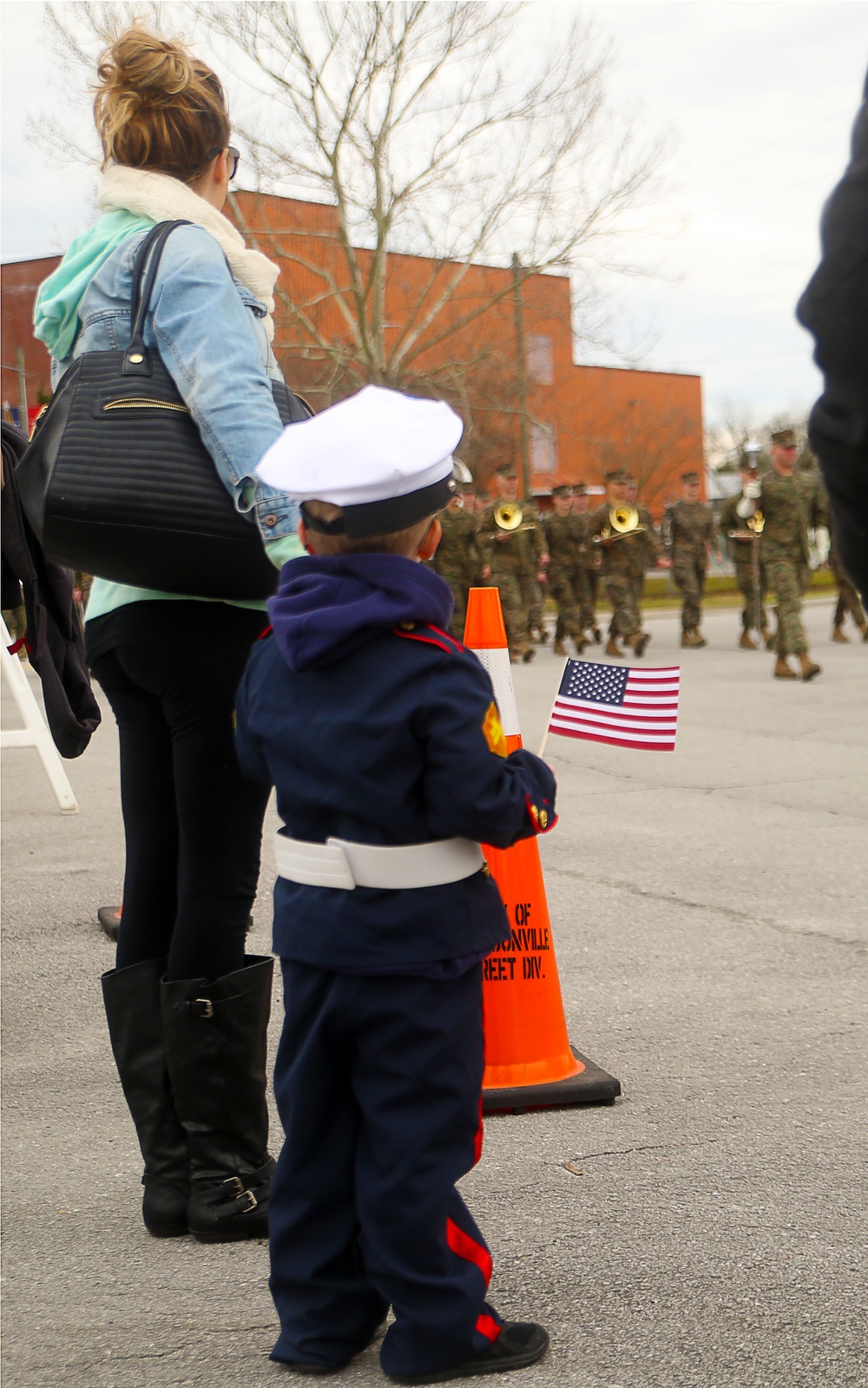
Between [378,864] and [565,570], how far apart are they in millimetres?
17352

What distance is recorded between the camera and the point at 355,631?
2.12 metres

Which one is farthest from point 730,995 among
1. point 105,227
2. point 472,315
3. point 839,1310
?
point 472,315

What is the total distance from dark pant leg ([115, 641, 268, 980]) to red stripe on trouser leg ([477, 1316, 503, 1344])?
784mm

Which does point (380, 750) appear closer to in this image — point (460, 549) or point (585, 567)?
point (460, 549)

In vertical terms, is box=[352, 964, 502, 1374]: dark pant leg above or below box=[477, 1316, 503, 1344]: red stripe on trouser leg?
above

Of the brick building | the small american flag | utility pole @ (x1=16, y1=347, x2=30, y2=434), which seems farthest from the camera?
the brick building

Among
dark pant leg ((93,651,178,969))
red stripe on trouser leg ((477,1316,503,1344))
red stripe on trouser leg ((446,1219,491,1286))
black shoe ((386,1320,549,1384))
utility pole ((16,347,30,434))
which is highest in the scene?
utility pole ((16,347,30,434))

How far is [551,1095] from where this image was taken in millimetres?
3295

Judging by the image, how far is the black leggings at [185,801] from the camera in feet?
8.54

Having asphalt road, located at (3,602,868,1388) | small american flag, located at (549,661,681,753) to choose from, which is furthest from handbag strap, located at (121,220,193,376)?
asphalt road, located at (3,602,868,1388)

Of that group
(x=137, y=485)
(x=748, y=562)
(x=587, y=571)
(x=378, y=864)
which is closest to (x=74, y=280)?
(x=137, y=485)

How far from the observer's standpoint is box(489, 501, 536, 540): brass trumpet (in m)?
17.8

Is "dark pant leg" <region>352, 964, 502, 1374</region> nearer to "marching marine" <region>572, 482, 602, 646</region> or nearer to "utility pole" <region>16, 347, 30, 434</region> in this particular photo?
"utility pole" <region>16, 347, 30, 434</region>

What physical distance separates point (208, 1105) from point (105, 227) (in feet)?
5.39
